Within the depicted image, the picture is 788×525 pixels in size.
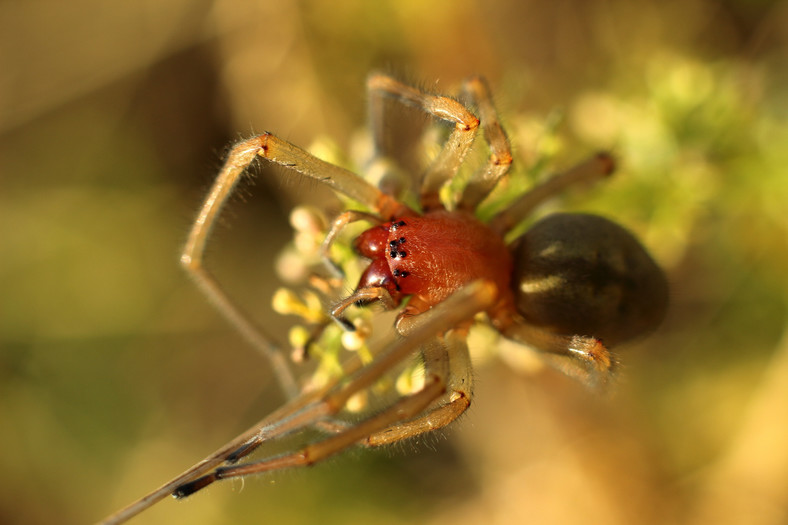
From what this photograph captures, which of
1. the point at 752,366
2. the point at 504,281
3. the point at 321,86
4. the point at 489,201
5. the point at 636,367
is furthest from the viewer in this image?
the point at 321,86

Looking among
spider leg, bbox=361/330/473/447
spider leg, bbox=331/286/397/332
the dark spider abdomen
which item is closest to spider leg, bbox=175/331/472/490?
spider leg, bbox=361/330/473/447

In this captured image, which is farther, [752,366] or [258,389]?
[258,389]

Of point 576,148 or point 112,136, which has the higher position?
point 112,136

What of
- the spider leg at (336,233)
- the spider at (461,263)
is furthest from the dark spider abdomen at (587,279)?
the spider leg at (336,233)

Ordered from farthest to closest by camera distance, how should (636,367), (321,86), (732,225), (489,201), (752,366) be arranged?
(321,86)
(636,367)
(752,366)
(732,225)
(489,201)

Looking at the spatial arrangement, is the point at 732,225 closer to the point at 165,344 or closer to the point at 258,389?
the point at 258,389

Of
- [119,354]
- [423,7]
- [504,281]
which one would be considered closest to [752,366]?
[504,281]

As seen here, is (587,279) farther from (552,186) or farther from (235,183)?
(235,183)

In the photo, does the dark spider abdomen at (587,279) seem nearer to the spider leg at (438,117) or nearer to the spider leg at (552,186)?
the spider leg at (552,186)
